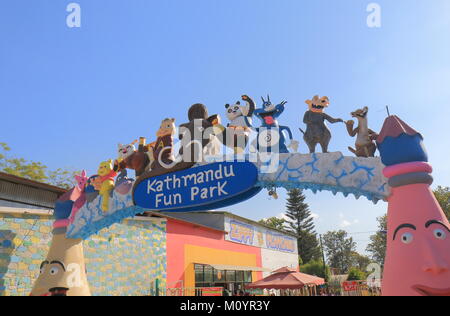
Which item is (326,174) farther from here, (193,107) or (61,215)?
(61,215)

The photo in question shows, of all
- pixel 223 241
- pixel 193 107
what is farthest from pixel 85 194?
pixel 223 241

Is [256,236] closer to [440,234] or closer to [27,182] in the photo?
[27,182]

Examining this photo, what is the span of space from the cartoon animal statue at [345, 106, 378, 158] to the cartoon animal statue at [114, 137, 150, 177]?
4745mm

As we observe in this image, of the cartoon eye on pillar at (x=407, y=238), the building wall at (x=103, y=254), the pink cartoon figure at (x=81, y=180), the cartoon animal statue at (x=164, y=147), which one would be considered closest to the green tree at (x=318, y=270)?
the building wall at (x=103, y=254)

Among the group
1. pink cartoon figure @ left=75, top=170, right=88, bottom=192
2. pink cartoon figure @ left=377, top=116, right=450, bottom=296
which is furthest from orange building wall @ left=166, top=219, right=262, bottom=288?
pink cartoon figure @ left=377, top=116, right=450, bottom=296

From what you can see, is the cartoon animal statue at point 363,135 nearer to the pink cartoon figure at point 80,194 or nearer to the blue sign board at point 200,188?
the blue sign board at point 200,188

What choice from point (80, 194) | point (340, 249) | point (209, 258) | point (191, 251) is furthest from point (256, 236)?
point (340, 249)

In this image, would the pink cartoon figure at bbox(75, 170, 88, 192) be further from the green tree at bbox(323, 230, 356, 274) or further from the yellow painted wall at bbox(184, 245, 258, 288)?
the green tree at bbox(323, 230, 356, 274)

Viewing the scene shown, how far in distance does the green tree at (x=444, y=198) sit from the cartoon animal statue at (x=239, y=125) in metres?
29.9

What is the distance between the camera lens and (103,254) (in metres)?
12.2

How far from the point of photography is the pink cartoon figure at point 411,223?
5.28 metres

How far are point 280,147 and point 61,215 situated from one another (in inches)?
224

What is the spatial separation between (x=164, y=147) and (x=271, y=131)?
2.55 metres

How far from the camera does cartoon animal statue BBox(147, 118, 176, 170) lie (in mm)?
8633
